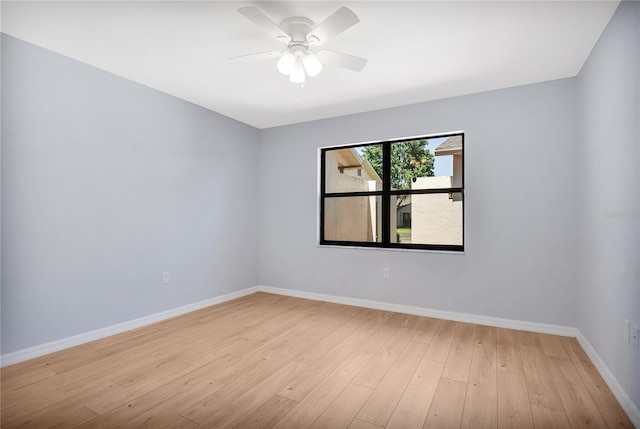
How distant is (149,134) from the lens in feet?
10.4

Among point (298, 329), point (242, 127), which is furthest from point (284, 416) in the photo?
point (242, 127)

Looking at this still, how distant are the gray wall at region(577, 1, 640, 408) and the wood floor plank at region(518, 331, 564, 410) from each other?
1.17 ft

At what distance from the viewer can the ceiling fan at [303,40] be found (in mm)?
1859

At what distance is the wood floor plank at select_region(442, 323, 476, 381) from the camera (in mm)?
2166

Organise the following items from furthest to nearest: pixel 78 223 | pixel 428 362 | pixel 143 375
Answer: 1. pixel 78 223
2. pixel 428 362
3. pixel 143 375

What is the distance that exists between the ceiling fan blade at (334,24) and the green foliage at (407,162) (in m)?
1.99

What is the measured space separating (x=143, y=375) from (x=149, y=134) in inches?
88.5

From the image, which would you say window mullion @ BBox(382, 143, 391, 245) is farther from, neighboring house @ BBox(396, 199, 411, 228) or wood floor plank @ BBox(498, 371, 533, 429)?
wood floor plank @ BBox(498, 371, 533, 429)

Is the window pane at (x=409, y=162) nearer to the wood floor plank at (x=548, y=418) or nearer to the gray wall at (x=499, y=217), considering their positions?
the gray wall at (x=499, y=217)

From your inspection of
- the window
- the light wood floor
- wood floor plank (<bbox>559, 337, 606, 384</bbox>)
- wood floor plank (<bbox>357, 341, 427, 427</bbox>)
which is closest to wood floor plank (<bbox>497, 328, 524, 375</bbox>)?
the light wood floor

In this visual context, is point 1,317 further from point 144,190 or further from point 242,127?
point 242,127

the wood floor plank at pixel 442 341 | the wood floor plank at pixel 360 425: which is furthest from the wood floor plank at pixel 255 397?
the wood floor plank at pixel 442 341

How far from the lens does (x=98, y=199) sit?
275cm

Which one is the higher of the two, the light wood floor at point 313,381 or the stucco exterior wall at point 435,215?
the stucco exterior wall at point 435,215
